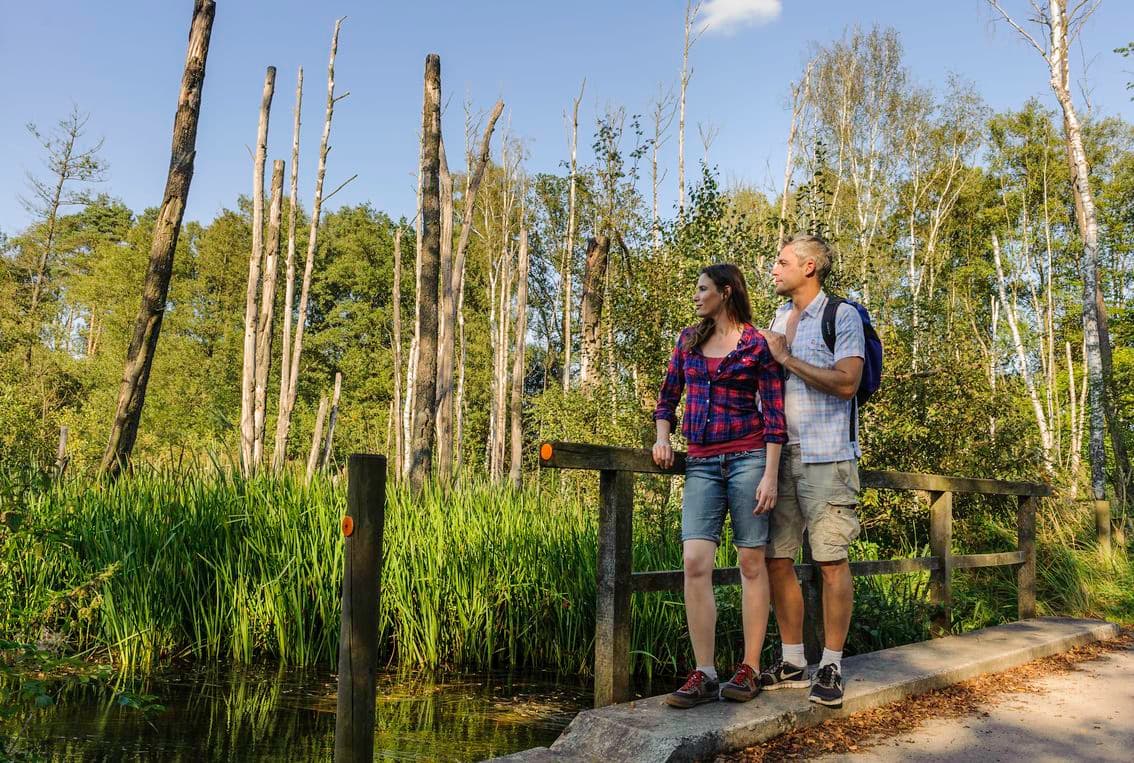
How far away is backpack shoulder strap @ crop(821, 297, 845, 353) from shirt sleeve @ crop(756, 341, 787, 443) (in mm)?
239

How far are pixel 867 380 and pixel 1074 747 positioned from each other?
1543 mm

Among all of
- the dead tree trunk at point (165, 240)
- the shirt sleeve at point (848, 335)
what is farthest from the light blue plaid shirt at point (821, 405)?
the dead tree trunk at point (165, 240)

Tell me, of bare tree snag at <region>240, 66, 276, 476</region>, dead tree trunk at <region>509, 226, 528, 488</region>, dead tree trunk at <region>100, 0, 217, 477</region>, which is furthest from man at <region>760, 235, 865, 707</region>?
dead tree trunk at <region>509, 226, 528, 488</region>

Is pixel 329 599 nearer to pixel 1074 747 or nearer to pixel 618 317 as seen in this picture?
pixel 1074 747

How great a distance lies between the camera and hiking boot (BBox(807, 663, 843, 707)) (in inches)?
135

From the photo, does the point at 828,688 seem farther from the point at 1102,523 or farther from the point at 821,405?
the point at 1102,523

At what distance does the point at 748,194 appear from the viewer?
32.3 meters

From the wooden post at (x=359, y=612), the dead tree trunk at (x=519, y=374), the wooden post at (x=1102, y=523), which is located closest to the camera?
the wooden post at (x=359, y=612)

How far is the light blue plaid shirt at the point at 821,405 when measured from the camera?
3.41 metres

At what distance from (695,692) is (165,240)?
8451mm

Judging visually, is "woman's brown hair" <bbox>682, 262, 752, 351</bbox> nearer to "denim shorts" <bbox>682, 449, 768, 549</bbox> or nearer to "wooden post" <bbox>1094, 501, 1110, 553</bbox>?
"denim shorts" <bbox>682, 449, 768, 549</bbox>

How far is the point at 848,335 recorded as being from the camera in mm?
3439

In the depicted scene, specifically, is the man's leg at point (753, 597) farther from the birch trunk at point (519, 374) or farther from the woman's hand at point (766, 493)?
→ the birch trunk at point (519, 374)

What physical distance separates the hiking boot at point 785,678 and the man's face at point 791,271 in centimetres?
155
